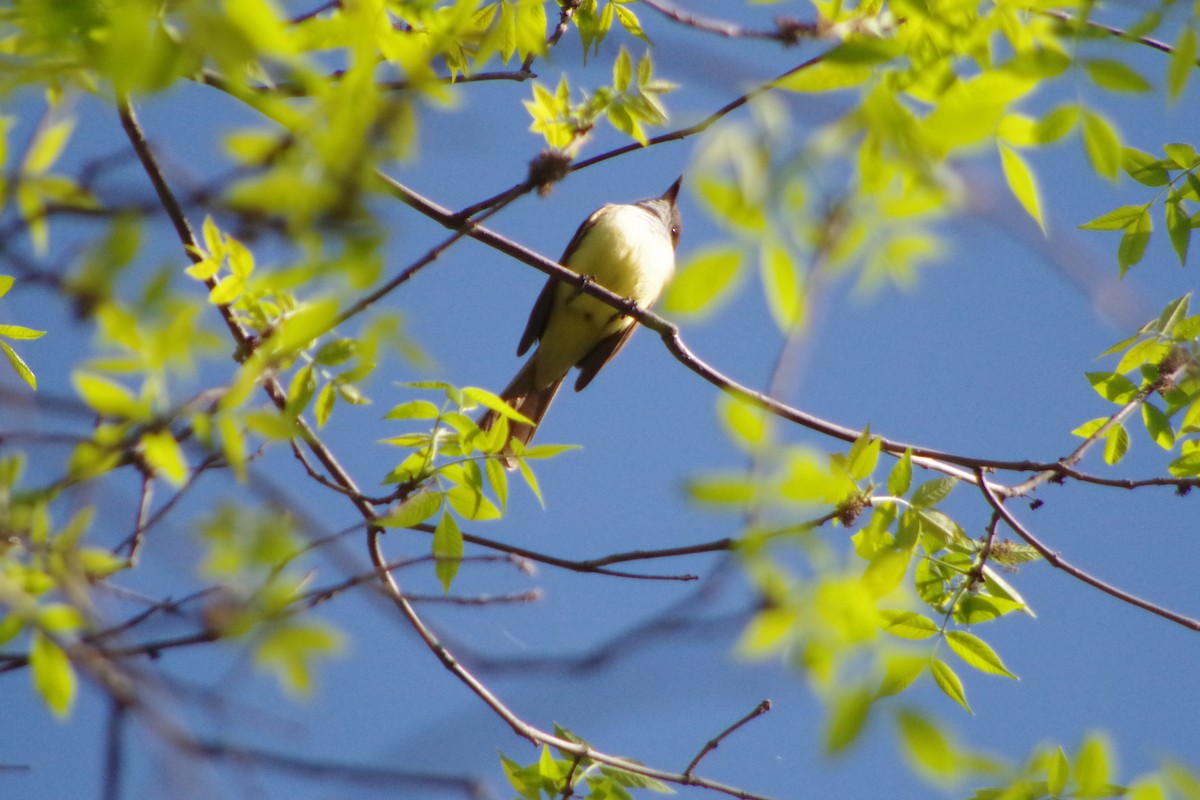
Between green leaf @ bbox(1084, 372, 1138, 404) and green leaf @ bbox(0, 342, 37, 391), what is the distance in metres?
3.36

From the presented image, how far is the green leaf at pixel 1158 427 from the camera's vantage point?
131 inches

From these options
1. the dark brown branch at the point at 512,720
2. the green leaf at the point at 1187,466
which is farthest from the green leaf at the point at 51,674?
the green leaf at the point at 1187,466

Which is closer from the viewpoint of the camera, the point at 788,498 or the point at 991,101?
the point at 991,101

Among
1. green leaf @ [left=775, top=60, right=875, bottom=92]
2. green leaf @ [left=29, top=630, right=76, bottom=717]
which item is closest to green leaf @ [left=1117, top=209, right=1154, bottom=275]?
green leaf @ [left=775, top=60, right=875, bottom=92]

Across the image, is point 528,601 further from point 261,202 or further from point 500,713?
point 261,202

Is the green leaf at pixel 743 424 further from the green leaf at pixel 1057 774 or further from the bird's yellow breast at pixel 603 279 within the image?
the bird's yellow breast at pixel 603 279

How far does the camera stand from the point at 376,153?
57.1 inches

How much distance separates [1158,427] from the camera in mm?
3344

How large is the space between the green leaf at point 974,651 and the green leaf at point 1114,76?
4.93 feet

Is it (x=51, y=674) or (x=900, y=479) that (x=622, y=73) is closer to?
(x=900, y=479)

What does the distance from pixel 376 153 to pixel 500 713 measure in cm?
217

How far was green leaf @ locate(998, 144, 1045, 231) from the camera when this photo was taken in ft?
6.06

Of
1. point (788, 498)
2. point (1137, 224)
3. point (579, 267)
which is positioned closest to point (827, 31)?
point (788, 498)

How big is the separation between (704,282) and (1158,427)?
249cm
